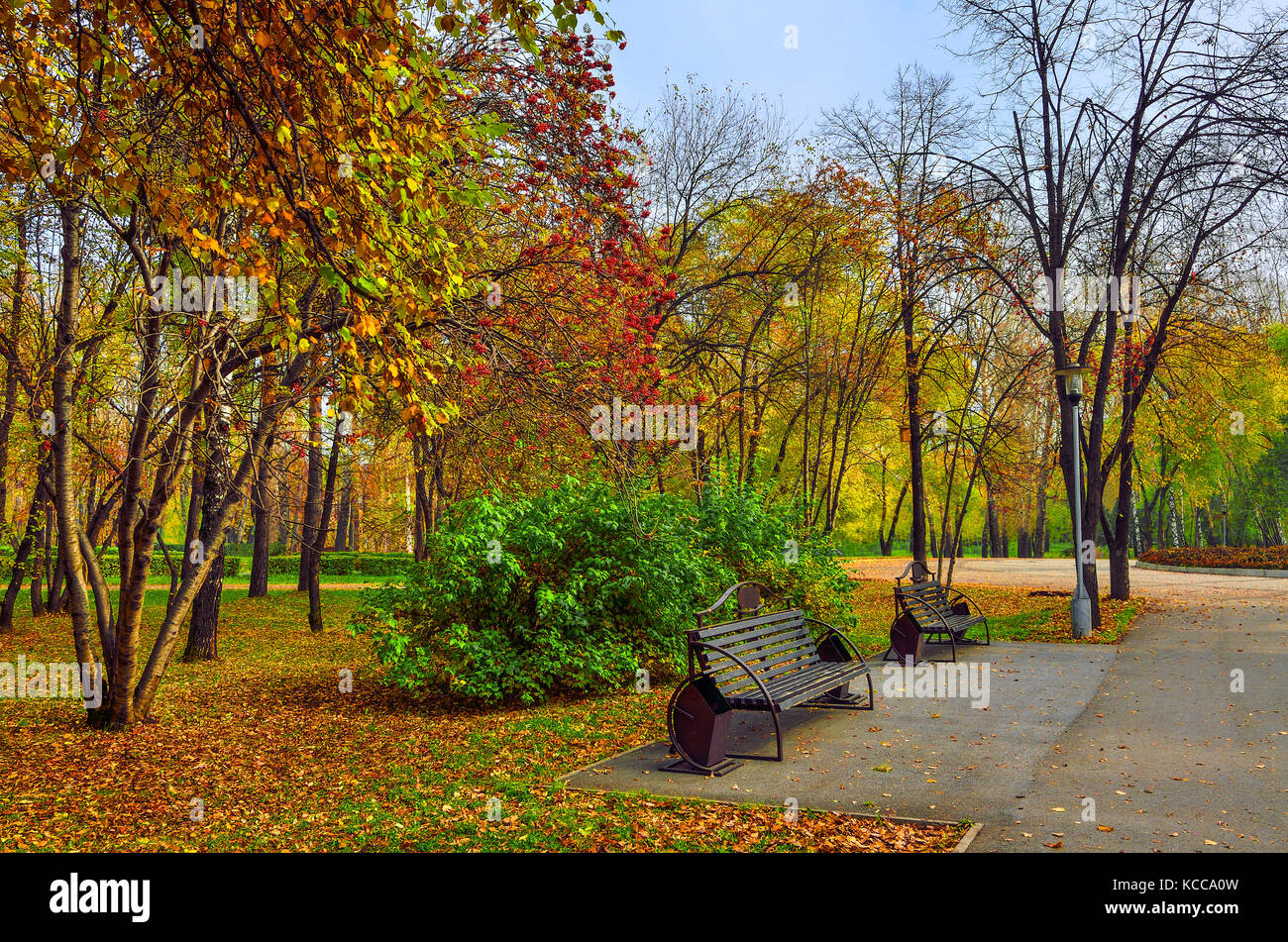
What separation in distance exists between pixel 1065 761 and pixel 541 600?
4.57 m

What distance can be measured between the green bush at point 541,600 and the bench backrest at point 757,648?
1559mm

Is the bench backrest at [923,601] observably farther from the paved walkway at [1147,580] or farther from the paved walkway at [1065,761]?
the paved walkway at [1147,580]

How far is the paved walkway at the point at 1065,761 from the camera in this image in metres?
4.68

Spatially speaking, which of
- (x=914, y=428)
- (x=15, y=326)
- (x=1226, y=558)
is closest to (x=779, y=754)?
(x=15, y=326)

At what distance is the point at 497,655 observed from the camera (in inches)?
331

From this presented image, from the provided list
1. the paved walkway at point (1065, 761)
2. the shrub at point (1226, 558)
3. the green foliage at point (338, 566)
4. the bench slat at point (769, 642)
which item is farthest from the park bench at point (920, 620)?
the green foliage at point (338, 566)

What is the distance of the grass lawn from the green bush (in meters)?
0.36

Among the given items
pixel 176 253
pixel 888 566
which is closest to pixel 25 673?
pixel 176 253

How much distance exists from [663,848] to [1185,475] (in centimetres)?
4215

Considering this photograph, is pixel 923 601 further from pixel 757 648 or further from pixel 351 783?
pixel 351 783

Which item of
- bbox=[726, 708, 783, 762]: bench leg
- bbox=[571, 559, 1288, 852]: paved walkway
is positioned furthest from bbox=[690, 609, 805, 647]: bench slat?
bbox=[571, 559, 1288, 852]: paved walkway

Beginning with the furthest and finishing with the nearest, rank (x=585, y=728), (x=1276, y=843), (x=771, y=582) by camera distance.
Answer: (x=771, y=582)
(x=585, y=728)
(x=1276, y=843)

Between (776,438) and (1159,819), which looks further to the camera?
(776,438)

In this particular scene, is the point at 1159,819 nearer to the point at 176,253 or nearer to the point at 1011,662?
the point at 1011,662
